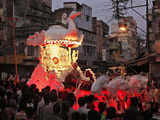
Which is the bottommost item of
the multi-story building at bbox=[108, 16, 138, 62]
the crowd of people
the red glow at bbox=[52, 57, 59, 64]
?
the crowd of people

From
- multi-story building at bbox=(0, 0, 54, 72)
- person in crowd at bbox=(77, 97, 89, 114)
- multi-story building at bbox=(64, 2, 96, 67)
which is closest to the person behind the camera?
person in crowd at bbox=(77, 97, 89, 114)

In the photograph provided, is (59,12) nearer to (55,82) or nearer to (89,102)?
(55,82)

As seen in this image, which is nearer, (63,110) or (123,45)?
(63,110)

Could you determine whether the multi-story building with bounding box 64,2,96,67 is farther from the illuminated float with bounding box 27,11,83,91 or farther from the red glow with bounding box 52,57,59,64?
the red glow with bounding box 52,57,59,64

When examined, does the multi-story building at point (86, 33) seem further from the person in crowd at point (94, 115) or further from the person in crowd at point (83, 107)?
the person in crowd at point (94, 115)

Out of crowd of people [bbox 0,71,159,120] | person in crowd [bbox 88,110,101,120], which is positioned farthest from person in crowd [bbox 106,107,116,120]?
person in crowd [bbox 88,110,101,120]

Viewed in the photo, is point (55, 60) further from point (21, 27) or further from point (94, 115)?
point (21, 27)

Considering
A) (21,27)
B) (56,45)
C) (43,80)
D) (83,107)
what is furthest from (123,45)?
(83,107)

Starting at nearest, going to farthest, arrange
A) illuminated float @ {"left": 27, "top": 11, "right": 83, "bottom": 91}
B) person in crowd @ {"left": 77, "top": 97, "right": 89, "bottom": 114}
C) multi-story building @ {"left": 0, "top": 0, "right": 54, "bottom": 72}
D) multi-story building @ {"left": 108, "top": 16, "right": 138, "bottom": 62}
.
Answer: person in crowd @ {"left": 77, "top": 97, "right": 89, "bottom": 114}
illuminated float @ {"left": 27, "top": 11, "right": 83, "bottom": 91}
multi-story building @ {"left": 0, "top": 0, "right": 54, "bottom": 72}
multi-story building @ {"left": 108, "top": 16, "right": 138, "bottom": 62}

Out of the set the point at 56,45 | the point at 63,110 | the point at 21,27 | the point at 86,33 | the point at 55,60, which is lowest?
the point at 63,110

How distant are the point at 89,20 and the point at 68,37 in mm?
23958

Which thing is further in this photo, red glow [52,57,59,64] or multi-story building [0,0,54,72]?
multi-story building [0,0,54,72]

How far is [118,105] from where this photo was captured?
26.3 feet

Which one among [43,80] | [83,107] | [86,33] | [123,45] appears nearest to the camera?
[83,107]
